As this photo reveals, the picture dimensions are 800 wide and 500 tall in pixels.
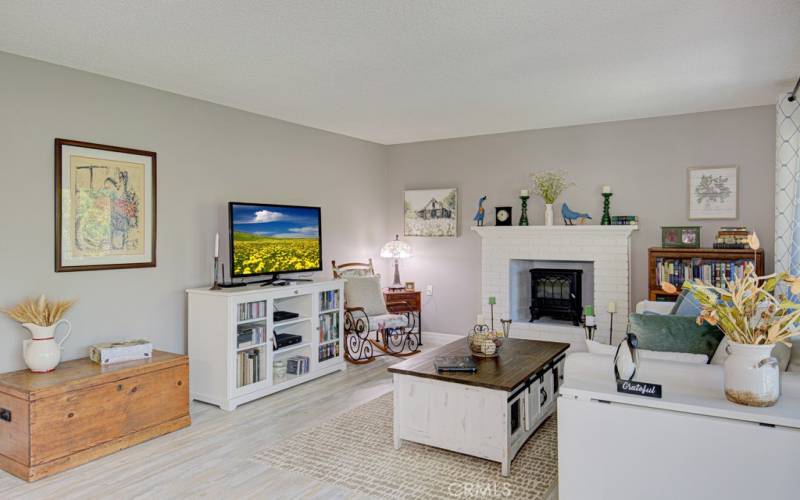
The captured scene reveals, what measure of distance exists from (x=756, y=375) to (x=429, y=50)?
2.47 metres

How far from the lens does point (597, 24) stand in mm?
2967

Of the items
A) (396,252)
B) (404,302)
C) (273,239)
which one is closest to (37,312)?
(273,239)

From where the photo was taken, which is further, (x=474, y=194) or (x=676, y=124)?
(x=474, y=194)

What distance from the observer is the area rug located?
2.88 m

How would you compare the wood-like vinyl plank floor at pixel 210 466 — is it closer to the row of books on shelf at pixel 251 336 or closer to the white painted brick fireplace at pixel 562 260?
the row of books on shelf at pixel 251 336

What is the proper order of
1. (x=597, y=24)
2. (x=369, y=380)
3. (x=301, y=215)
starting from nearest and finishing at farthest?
(x=597, y=24) < (x=369, y=380) < (x=301, y=215)

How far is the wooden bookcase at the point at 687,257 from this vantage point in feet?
15.6

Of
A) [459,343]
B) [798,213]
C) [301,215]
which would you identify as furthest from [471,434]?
[798,213]

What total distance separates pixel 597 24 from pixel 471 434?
242 cm

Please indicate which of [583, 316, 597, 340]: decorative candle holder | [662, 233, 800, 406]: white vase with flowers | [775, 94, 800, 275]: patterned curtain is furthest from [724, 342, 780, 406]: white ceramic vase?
[583, 316, 597, 340]: decorative candle holder

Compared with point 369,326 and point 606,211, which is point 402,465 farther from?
point 606,211

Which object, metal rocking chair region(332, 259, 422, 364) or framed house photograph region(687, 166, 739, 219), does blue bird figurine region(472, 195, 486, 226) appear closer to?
metal rocking chair region(332, 259, 422, 364)

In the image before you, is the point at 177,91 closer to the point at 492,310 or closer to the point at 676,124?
the point at 492,310

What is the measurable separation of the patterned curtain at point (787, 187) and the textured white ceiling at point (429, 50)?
25 cm
